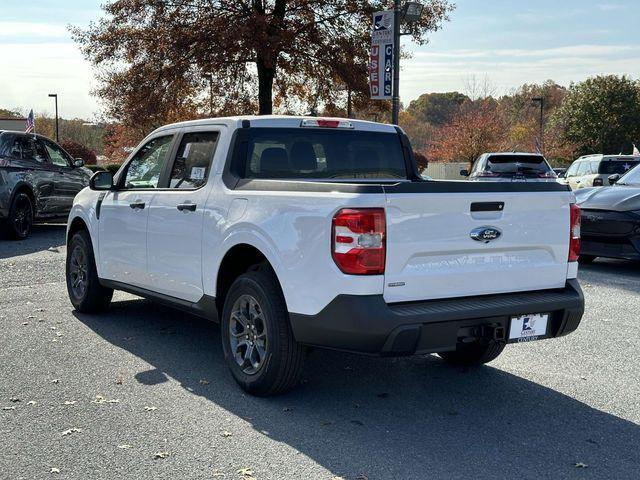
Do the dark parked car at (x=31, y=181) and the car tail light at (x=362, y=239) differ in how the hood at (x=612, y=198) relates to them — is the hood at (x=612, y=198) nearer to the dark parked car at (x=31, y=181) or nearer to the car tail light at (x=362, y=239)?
the car tail light at (x=362, y=239)

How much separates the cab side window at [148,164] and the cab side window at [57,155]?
849 centimetres

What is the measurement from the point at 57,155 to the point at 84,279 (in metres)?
8.27

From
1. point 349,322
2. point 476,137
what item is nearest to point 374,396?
point 349,322

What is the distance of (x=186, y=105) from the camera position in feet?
87.5

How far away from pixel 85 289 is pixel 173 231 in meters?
2.04

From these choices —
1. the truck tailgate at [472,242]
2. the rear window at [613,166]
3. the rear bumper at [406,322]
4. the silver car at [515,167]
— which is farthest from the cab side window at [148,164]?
the rear window at [613,166]

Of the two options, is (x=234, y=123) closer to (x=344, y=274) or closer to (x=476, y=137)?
(x=344, y=274)

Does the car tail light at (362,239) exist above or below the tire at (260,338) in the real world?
above

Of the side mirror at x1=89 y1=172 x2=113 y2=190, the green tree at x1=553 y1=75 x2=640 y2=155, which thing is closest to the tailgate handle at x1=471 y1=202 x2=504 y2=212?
the side mirror at x1=89 y1=172 x2=113 y2=190

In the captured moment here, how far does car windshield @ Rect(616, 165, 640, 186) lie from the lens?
11.3 m

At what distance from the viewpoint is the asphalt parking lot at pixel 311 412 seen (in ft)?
12.7

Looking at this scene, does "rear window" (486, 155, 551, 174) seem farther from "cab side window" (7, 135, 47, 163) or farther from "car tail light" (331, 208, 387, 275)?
"car tail light" (331, 208, 387, 275)

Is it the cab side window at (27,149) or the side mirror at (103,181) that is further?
the cab side window at (27,149)

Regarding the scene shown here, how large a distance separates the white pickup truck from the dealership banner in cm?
1138
